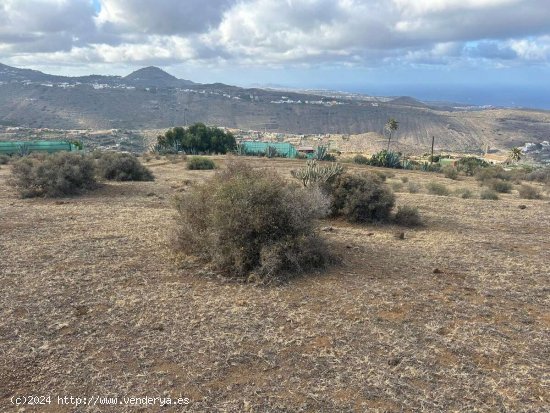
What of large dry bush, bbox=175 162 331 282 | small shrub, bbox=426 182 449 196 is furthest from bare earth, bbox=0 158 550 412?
small shrub, bbox=426 182 449 196

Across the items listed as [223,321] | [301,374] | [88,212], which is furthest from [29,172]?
[301,374]

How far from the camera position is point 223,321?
616 centimetres

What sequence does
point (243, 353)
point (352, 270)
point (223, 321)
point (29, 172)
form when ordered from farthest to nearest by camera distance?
point (29, 172) < point (352, 270) < point (223, 321) < point (243, 353)

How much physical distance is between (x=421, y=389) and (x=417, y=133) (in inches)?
4462

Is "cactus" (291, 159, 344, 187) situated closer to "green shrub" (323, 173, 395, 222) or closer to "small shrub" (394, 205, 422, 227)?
"green shrub" (323, 173, 395, 222)

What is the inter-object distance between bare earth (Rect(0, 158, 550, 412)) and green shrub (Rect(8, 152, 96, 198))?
170 inches

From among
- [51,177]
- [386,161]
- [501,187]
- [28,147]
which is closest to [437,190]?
[501,187]

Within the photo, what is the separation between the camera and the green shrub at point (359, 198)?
11688mm

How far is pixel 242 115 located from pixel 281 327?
128 m

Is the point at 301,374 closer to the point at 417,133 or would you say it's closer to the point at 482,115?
the point at 417,133

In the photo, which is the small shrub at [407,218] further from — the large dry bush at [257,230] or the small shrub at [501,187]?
the small shrub at [501,187]

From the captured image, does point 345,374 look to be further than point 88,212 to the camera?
No

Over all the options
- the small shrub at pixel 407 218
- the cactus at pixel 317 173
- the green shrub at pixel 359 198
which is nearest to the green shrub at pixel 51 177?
the cactus at pixel 317 173

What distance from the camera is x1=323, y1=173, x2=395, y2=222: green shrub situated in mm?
11688
